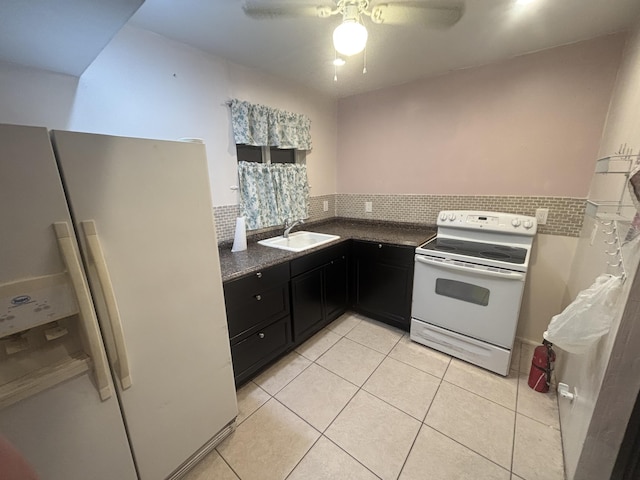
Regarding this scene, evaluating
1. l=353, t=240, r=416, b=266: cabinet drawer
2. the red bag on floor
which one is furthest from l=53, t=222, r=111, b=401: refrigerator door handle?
the red bag on floor

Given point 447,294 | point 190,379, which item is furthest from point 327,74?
point 190,379

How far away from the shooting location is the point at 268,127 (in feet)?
7.45

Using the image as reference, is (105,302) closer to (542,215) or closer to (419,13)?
(419,13)

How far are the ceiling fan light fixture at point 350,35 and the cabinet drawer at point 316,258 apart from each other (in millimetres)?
1358

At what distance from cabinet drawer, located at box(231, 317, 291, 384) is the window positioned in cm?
145

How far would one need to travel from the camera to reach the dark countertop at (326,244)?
1.69 meters

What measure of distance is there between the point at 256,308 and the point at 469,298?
159 cm

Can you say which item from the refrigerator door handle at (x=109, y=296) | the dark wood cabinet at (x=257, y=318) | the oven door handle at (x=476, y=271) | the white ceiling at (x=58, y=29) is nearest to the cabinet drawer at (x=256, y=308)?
the dark wood cabinet at (x=257, y=318)

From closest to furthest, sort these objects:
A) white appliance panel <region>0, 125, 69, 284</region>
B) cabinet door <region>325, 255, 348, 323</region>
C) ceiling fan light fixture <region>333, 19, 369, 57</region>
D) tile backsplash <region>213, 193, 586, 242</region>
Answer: white appliance panel <region>0, 125, 69, 284</region>, ceiling fan light fixture <region>333, 19, 369, 57</region>, tile backsplash <region>213, 193, 586, 242</region>, cabinet door <region>325, 255, 348, 323</region>

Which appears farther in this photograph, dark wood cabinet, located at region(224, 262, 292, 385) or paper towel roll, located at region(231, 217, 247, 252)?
paper towel roll, located at region(231, 217, 247, 252)

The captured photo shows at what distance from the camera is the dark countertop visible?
1692 millimetres

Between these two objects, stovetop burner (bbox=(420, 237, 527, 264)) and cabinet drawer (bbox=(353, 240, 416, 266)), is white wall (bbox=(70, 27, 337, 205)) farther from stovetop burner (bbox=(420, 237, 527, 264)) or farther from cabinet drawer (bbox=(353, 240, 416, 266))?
stovetop burner (bbox=(420, 237, 527, 264))

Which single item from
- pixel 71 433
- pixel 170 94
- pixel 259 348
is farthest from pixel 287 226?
pixel 71 433

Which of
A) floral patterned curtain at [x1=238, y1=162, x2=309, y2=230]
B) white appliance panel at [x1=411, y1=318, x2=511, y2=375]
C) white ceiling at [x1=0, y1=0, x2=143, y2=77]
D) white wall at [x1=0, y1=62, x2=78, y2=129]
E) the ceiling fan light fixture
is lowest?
white appliance panel at [x1=411, y1=318, x2=511, y2=375]
